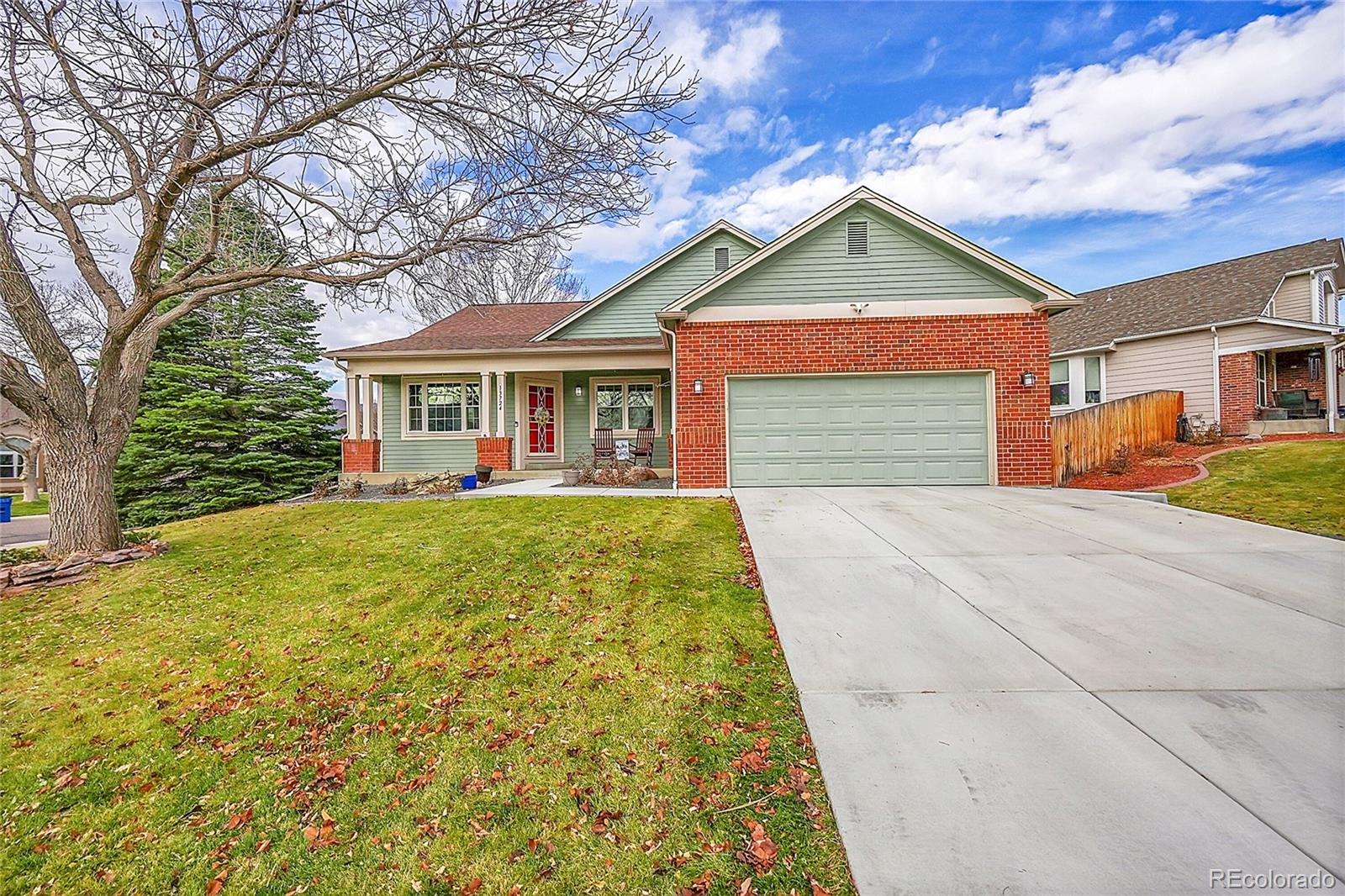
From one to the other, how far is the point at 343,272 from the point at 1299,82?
1453 cm

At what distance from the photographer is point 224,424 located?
14.6m

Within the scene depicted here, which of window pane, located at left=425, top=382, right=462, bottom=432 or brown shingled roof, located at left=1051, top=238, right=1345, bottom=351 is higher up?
brown shingled roof, located at left=1051, top=238, right=1345, bottom=351

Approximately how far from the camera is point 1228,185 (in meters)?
13.5

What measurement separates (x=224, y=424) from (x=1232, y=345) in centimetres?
2755

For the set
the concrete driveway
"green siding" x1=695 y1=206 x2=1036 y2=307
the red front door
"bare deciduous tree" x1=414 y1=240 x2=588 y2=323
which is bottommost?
the concrete driveway

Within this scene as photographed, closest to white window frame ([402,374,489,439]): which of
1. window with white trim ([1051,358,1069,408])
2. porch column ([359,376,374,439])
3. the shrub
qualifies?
porch column ([359,376,374,439])

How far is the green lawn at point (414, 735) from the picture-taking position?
2170 millimetres

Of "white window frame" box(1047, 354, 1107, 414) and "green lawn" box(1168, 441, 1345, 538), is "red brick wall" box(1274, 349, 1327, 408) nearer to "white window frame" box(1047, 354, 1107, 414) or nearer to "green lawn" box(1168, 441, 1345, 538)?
"white window frame" box(1047, 354, 1107, 414)

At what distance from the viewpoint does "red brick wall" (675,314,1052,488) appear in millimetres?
9578

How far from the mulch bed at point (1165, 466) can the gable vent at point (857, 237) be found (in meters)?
6.04

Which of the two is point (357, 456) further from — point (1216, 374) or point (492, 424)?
point (1216, 374)

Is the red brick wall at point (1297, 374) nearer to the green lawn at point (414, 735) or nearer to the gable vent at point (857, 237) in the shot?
the gable vent at point (857, 237)

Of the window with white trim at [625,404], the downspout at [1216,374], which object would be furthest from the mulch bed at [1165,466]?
the window with white trim at [625,404]

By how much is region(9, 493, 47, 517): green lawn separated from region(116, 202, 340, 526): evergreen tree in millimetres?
9129
